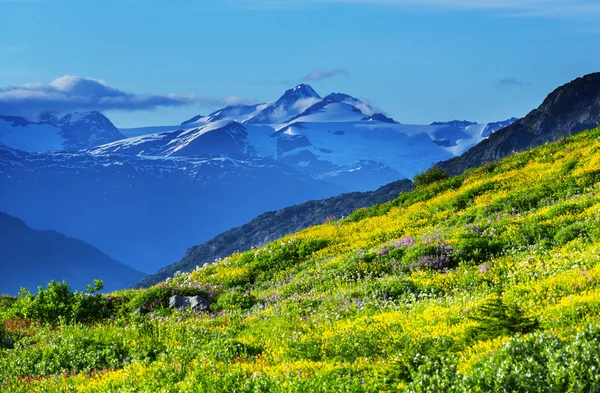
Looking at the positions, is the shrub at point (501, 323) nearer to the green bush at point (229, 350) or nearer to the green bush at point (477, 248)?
the green bush at point (229, 350)

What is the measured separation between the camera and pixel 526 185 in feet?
98.7

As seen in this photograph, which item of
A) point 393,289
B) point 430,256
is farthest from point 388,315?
point 430,256

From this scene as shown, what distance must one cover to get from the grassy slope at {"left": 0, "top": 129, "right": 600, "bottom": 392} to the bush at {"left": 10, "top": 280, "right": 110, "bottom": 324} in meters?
1.10

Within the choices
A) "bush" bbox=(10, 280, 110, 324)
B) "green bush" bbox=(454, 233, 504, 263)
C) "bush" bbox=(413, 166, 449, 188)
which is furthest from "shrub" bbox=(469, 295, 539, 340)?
"bush" bbox=(413, 166, 449, 188)

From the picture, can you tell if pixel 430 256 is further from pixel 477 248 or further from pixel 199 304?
pixel 199 304

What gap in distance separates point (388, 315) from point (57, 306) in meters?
12.2

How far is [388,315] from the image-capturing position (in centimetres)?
1465

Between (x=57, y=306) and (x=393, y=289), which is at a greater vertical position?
(x=57, y=306)

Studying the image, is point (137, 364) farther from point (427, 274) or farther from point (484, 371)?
point (427, 274)

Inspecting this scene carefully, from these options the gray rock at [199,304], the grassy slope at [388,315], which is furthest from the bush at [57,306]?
the gray rock at [199,304]

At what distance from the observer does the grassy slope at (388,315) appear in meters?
9.06

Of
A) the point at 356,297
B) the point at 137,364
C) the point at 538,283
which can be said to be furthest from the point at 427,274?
the point at 137,364

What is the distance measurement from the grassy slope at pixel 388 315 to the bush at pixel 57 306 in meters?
1.10

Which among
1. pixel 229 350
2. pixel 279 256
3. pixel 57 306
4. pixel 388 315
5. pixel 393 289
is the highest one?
pixel 279 256
